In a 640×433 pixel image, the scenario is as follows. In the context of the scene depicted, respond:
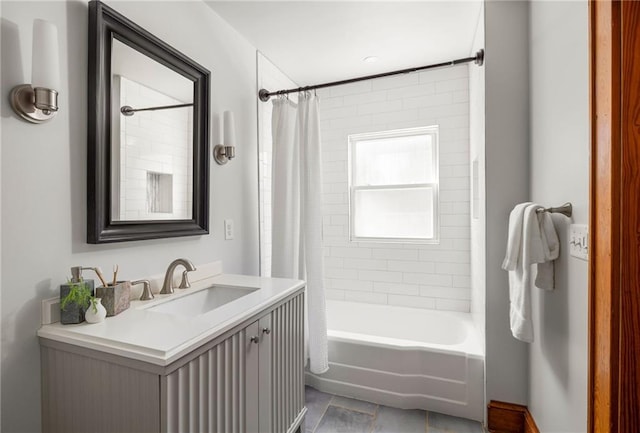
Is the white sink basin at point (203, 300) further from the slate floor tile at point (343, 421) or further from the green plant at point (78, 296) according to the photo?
the slate floor tile at point (343, 421)

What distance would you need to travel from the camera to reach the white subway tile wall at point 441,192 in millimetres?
2689

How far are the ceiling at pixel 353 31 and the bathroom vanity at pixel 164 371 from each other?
1676 mm

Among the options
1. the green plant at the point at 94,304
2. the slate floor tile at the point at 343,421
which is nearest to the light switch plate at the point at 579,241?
the slate floor tile at the point at 343,421

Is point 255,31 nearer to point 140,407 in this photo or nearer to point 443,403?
point 140,407

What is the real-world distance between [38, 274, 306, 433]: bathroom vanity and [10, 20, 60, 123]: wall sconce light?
2.35ft

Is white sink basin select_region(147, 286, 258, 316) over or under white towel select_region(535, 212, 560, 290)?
under

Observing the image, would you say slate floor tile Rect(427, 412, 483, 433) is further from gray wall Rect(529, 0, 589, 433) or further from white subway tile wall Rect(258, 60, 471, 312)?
white subway tile wall Rect(258, 60, 471, 312)

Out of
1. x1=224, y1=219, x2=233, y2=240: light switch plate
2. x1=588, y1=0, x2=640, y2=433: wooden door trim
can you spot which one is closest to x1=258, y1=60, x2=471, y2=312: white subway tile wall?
x1=224, y1=219, x2=233, y2=240: light switch plate

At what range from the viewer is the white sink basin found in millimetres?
1440

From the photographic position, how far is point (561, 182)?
133 cm

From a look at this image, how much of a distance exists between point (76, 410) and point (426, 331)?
2.43m

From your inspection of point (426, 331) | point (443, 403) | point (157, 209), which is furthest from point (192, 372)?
point (426, 331)

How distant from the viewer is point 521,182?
177cm

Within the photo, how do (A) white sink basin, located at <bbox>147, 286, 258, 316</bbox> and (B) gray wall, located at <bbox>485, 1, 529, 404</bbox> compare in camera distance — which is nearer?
(A) white sink basin, located at <bbox>147, 286, 258, 316</bbox>
